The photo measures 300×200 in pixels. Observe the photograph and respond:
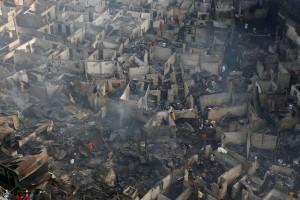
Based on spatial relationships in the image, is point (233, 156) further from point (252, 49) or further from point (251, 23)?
point (251, 23)

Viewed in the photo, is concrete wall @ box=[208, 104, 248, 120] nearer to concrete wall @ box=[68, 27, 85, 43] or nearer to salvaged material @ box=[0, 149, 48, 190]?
salvaged material @ box=[0, 149, 48, 190]

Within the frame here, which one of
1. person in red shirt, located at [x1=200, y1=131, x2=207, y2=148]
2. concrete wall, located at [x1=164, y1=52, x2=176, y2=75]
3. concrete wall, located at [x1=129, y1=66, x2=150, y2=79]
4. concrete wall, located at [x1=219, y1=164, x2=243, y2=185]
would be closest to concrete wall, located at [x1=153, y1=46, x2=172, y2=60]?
concrete wall, located at [x1=164, y1=52, x2=176, y2=75]

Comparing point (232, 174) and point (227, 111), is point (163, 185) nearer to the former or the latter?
point (232, 174)

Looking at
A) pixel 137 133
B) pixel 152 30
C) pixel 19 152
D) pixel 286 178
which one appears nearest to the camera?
pixel 286 178

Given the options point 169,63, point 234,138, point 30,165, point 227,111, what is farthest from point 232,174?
point 169,63

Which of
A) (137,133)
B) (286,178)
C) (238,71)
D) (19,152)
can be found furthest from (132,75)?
(286,178)

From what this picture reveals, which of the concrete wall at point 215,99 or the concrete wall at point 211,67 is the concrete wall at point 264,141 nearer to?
the concrete wall at point 215,99
